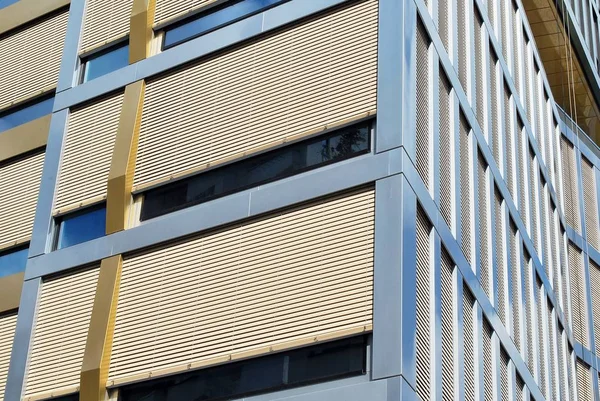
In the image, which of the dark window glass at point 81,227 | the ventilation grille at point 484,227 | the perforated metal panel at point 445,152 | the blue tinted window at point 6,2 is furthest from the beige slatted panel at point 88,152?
the ventilation grille at point 484,227

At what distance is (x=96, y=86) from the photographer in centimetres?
2412

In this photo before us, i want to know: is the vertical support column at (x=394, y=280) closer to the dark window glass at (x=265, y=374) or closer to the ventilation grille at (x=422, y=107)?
the dark window glass at (x=265, y=374)

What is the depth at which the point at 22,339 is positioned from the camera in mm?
21609

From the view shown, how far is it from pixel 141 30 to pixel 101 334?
7.26m

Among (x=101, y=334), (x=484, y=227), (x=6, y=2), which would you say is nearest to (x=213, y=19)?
(x=101, y=334)

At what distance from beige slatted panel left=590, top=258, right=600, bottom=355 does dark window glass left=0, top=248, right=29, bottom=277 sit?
20.4 m

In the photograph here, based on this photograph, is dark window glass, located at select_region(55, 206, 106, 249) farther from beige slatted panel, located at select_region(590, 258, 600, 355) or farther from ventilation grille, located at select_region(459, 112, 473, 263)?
beige slatted panel, located at select_region(590, 258, 600, 355)

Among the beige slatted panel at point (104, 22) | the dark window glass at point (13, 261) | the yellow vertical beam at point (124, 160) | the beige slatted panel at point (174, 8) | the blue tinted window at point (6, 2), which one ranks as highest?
the blue tinted window at point (6, 2)

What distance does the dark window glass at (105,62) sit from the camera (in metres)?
24.4

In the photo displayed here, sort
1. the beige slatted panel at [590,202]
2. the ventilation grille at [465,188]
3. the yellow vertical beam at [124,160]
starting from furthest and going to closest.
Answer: the beige slatted panel at [590,202] < the ventilation grille at [465,188] < the yellow vertical beam at [124,160]

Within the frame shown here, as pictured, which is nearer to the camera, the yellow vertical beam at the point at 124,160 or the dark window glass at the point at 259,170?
the dark window glass at the point at 259,170

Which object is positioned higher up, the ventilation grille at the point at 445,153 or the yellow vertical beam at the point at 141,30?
the yellow vertical beam at the point at 141,30

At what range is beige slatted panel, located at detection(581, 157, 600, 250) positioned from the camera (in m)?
39.3

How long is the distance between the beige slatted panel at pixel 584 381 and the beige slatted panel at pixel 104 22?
Answer: 18.6 m
